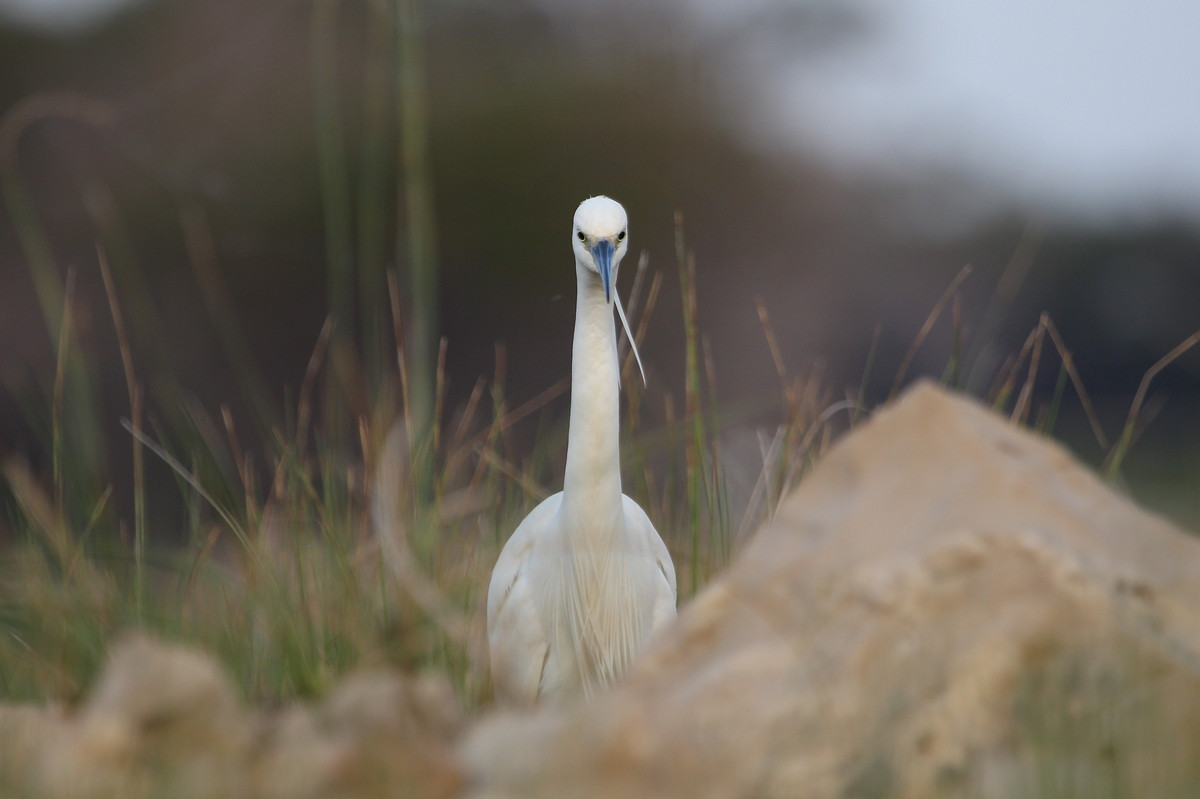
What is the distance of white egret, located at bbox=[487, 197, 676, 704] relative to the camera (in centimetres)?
245

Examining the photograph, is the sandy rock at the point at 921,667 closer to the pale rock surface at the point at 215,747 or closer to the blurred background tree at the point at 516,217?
the pale rock surface at the point at 215,747

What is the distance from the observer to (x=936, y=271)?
967 cm

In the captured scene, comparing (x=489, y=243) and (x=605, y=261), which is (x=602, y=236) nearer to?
(x=605, y=261)

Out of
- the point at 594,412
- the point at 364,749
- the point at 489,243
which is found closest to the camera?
the point at 364,749

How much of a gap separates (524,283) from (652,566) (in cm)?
576

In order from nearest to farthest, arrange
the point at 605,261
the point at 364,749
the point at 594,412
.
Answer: the point at 364,749
the point at 605,261
the point at 594,412

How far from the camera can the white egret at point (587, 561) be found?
245 centimetres

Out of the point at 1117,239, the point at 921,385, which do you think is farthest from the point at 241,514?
the point at 1117,239

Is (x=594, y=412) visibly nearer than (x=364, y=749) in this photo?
No

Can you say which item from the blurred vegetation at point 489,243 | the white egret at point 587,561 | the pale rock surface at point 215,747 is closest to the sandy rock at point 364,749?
the pale rock surface at point 215,747

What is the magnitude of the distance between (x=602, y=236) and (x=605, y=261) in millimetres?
49

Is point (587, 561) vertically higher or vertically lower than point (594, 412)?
lower

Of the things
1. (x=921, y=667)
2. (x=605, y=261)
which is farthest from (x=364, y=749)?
(x=605, y=261)

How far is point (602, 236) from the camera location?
238 cm
